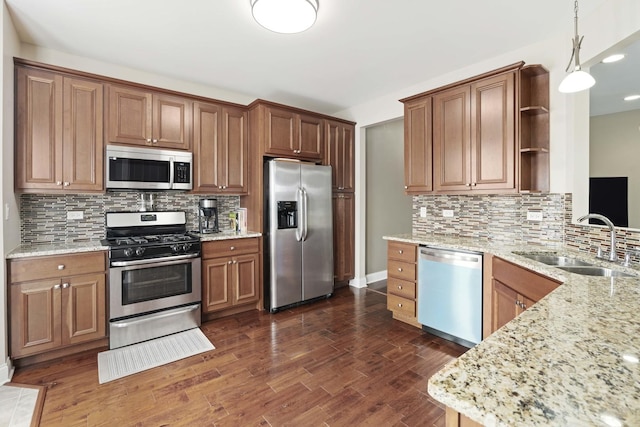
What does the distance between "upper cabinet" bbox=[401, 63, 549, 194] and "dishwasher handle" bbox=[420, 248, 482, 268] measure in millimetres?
618

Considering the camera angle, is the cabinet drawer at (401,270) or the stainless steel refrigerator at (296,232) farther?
the stainless steel refrigerator at (296,232)

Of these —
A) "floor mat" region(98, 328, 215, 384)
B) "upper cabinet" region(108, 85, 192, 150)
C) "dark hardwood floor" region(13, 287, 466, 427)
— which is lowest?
"dark hardwood floor" region(13, 287, 466, 427)

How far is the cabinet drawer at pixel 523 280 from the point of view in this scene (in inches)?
69.5

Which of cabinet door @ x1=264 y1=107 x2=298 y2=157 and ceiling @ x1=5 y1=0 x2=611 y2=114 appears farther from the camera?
cabinet door @ x1=264 y1=107 x2=298 y2=157

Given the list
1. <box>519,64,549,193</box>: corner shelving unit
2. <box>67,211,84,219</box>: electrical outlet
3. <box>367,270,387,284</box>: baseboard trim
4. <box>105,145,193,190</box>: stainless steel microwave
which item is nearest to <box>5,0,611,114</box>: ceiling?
<box>519,64,549,193</box>: corner shelving unit

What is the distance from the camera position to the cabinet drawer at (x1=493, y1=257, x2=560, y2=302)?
1.77 metres

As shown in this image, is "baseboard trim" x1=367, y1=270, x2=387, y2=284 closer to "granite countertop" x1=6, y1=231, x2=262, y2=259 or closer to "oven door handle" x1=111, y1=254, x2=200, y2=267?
"oven door handle" x1=111, y1=254, x2=200, y2=267

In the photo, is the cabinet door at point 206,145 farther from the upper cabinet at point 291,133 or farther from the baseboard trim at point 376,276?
the baseboard trim at point 376,276

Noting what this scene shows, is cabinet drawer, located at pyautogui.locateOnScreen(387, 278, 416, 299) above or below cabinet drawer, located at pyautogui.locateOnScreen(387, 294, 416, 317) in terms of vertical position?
above

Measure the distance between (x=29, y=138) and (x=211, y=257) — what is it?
1.79m

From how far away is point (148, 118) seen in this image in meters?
3.06

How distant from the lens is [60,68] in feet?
8.53

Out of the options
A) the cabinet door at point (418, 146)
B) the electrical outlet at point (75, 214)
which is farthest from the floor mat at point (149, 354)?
the cabinet door at point (418, 146)

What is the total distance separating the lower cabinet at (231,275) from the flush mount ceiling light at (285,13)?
213 centimetres
